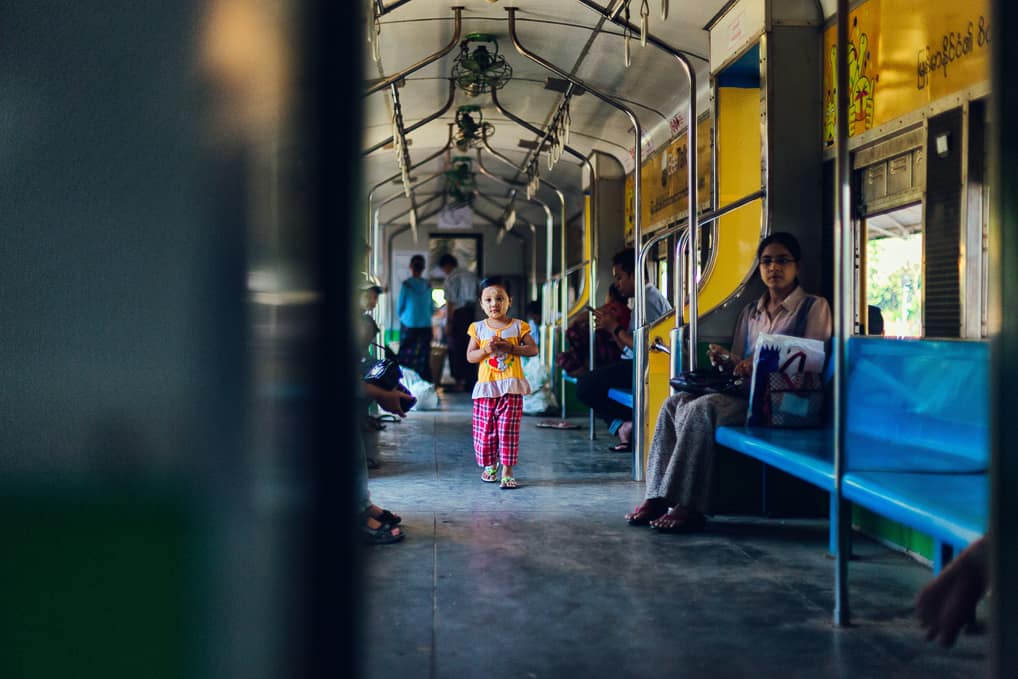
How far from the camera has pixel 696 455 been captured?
13.5ft

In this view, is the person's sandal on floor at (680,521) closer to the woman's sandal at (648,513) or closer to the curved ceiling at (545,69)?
the woman's sandal at (648,513)

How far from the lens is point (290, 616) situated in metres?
0.84

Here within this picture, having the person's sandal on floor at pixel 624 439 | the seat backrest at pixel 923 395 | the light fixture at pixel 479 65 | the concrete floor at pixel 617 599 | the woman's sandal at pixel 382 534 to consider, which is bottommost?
the concrete floor at pixel 617 599

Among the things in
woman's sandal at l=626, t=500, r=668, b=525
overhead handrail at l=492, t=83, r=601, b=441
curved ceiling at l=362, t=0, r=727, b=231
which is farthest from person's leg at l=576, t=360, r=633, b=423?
woman's sandal at l=626, t=500, r=668, b=525

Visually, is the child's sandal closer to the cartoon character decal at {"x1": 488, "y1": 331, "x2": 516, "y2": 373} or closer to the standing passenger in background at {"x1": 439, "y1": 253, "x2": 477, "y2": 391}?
the cartoon character decal at {"x1": 488, "y1": 331, "x2": 516, "y2": 373}

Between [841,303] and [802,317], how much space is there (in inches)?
54.0

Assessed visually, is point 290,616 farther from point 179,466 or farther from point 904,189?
point 904,189

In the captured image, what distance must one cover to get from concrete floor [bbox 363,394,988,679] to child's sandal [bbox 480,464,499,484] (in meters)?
0.46

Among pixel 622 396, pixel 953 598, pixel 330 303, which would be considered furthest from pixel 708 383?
pixel 330 303

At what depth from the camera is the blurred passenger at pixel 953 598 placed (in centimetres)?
167

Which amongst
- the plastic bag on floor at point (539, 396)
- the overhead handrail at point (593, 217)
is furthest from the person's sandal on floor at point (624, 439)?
the plastic bag on floor at point (539, 396)

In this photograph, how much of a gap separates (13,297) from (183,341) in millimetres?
320

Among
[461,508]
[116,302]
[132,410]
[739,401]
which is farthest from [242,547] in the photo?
[461,508]

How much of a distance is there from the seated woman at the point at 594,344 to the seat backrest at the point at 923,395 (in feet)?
10.2
